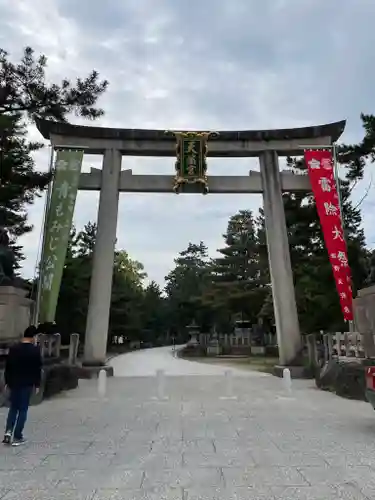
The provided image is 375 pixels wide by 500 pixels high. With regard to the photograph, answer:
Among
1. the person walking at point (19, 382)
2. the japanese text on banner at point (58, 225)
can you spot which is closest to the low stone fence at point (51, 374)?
the japanese text on banner at point (58, 225)

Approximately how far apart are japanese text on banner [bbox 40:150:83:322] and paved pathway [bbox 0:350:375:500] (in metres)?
5.30

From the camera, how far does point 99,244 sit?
16.1 m

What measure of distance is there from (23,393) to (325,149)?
14.0 metres

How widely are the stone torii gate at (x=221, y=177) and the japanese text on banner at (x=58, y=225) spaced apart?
80 centimetres

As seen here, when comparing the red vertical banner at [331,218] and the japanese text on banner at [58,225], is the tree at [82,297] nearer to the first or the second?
the japanese text on banner at [58,225]

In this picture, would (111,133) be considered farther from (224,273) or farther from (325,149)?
(224,273)

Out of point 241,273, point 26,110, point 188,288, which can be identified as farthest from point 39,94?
point 188,288

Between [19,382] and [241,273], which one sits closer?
[19,382]

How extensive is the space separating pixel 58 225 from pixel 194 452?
11266 millimetres

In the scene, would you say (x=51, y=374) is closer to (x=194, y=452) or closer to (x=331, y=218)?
(x=194, y=452)

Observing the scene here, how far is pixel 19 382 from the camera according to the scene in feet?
18.6

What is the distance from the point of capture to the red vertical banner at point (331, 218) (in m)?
14.6

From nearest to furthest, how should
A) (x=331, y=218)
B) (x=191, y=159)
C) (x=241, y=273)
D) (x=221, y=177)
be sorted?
(x=331, y=218) → (x=191, y=159) → (x=221, y=177) → (x=241, y=273)

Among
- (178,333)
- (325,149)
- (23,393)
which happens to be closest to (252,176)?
(325,149)
